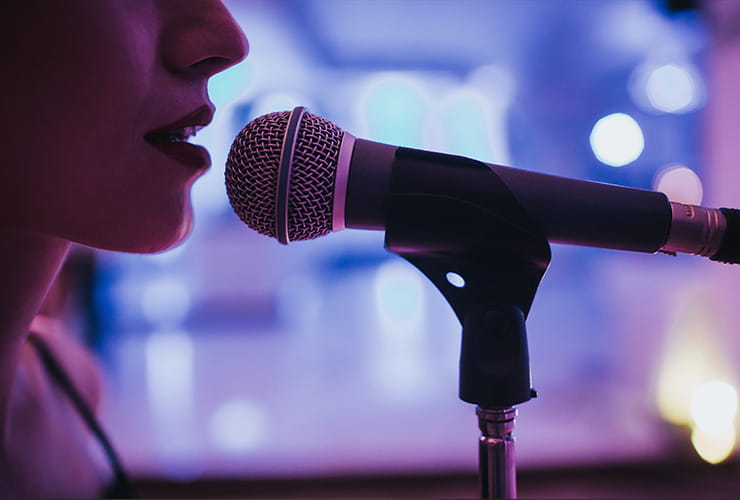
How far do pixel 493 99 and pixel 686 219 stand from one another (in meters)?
2.11

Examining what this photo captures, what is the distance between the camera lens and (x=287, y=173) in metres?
0.55

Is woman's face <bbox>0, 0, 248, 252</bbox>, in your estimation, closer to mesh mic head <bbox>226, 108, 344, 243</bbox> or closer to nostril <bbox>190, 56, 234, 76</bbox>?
nostril <bbox>190, 56, 234, 76</bbox>

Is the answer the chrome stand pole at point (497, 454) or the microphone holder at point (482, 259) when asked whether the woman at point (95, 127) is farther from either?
the chrome stand pole at point (497, 454)

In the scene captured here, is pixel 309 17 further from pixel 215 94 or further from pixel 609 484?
pixel 609 484

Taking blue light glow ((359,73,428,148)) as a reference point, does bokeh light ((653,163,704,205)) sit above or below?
below

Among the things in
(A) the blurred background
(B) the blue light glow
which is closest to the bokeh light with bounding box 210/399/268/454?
(A) the blurred background

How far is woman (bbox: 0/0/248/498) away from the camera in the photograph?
568 millimetres

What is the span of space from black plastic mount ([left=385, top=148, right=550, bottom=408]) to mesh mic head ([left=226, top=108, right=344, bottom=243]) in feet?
0.26

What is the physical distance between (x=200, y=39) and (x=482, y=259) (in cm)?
47

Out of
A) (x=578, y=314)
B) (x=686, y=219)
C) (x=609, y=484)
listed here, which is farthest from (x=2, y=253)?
(x=609, y=484)

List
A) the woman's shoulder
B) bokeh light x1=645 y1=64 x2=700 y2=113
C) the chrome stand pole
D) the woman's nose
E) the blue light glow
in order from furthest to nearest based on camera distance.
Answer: bokeh light x1=645 y1=64 x2=700 y2=113
the blue light glow
the woman's shoulder
the woman's nose
the chrome stand pole

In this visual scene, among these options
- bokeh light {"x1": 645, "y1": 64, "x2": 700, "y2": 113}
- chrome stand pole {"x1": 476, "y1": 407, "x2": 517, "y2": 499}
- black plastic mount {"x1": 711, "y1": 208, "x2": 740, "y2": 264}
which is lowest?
chrome stand pole {"x1": 476, "y1": 407, "x2": 517, "y2": 499}

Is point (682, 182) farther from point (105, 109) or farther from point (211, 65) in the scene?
point (105, 109)

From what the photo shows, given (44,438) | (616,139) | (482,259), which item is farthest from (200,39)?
(616,139)
